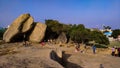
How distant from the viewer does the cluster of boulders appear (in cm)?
4934

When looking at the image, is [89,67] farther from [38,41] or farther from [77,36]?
[77,36]

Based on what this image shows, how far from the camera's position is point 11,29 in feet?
163

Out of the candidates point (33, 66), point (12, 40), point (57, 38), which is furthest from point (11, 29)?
point (33, 66)

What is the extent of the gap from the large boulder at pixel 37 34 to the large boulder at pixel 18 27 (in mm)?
1800

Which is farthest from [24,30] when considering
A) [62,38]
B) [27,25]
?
[62,38]

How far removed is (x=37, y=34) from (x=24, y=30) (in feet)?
9.40

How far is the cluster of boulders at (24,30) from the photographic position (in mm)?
→ 49344

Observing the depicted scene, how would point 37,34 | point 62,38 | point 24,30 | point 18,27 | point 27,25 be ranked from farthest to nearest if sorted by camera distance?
1. point 62,38
2. point 37,34
3. point 27,25
4. point 24,30
5. point 18,27

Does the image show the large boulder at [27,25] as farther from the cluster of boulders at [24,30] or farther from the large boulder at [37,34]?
the large boulder at [37,34]

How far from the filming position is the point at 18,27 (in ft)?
162

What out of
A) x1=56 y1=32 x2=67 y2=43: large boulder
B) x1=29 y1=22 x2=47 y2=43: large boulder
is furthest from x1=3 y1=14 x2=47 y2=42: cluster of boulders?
x1=56 y1=32 x2=67 y2=43: large boulder

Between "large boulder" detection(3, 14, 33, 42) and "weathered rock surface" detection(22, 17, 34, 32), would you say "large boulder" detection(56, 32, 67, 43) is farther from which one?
"large boulder" detection(3, 14, 33, 42)

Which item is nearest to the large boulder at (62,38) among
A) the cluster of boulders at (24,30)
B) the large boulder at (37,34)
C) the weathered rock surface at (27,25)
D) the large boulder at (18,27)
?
the large boulder at (37,34)

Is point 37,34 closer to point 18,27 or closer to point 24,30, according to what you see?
point 24,30
